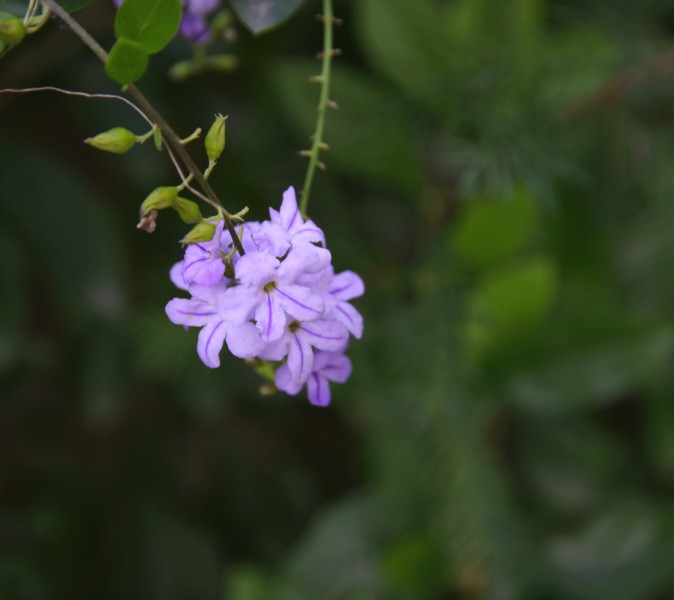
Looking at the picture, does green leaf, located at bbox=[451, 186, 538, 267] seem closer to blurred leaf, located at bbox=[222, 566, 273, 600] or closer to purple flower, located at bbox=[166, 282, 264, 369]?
blurred leaf, located at bbox=[222, 566, 273, 600]

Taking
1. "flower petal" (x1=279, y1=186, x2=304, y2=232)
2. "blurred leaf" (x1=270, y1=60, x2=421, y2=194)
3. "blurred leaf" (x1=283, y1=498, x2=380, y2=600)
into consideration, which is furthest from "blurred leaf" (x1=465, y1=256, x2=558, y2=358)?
"flower petal" (x1=279, y1=186, x2=304, y2=232)

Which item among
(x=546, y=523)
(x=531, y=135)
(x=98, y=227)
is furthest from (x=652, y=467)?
(x=98, y=227)

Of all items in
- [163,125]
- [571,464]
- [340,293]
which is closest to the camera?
[163,125]

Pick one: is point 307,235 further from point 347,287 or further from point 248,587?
point 248,587

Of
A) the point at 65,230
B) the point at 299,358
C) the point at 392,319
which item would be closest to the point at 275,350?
the point at 299,358

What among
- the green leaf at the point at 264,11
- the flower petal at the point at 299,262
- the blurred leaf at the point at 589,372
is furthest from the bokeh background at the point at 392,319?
the flower petal at the point at 299,262

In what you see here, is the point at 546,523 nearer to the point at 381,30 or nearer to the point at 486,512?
the point at 486,512
